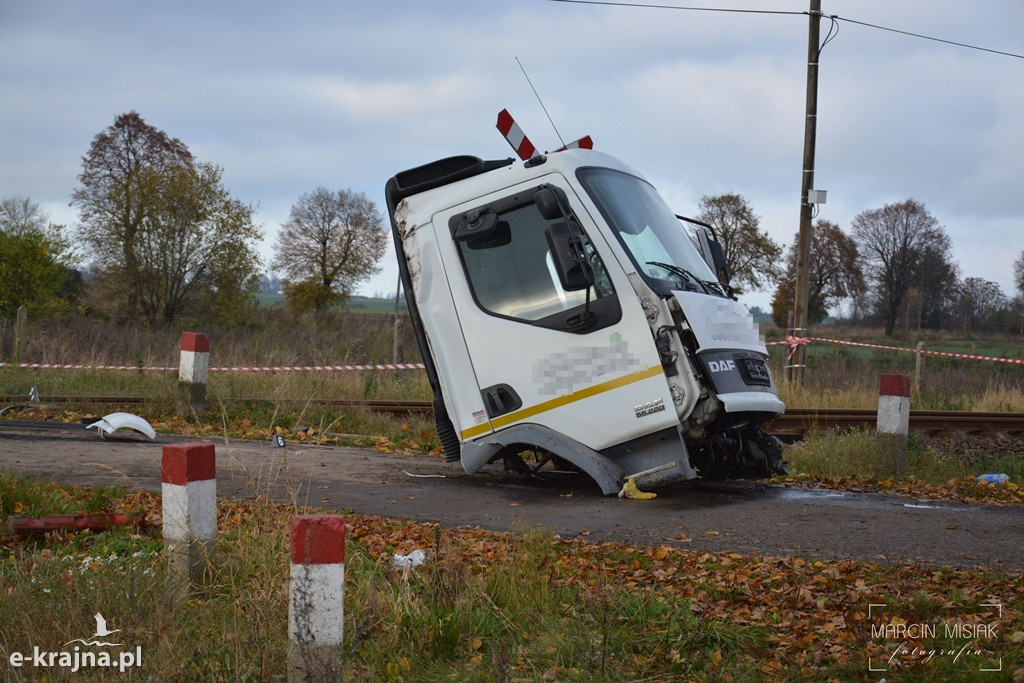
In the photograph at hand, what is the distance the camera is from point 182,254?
3141cm

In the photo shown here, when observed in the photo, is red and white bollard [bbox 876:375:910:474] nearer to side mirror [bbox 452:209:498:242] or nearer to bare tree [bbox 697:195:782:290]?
side mirror [bbox 452:209:498:242]

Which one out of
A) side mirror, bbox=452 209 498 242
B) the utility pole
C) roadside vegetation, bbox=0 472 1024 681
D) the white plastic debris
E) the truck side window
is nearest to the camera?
roadside vegetation, bbox=0 472 1024 681

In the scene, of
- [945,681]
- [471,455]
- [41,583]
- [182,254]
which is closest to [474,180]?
[471,455]

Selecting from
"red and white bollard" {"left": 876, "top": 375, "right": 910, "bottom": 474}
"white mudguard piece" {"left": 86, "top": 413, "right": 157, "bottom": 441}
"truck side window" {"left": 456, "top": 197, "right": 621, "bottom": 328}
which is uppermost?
"truck side window" {"left": 456, "top": 197, "right": 621, "bottom": 328}

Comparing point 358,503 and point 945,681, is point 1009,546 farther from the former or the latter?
point 358,503

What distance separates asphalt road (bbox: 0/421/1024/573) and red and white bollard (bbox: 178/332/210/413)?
6.86ft

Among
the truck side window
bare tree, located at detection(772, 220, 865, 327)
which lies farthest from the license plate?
bare tree, located at detection(772, 220, 865, 327)

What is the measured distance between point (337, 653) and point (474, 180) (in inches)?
183

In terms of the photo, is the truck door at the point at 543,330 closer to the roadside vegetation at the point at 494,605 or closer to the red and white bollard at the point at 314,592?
the roadside vegetation at the point at 494,605

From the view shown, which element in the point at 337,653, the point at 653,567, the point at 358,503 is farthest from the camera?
the point at 358,503

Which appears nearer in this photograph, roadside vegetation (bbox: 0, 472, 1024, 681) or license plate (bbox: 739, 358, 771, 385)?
roadside vegetation (bbox: 0, 472, 1024, 681)

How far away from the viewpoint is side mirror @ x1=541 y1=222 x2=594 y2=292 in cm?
659

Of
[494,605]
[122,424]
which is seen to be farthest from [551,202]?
[122,424]

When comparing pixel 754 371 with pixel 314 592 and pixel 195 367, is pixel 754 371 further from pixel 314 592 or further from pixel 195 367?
pixel 195 367
